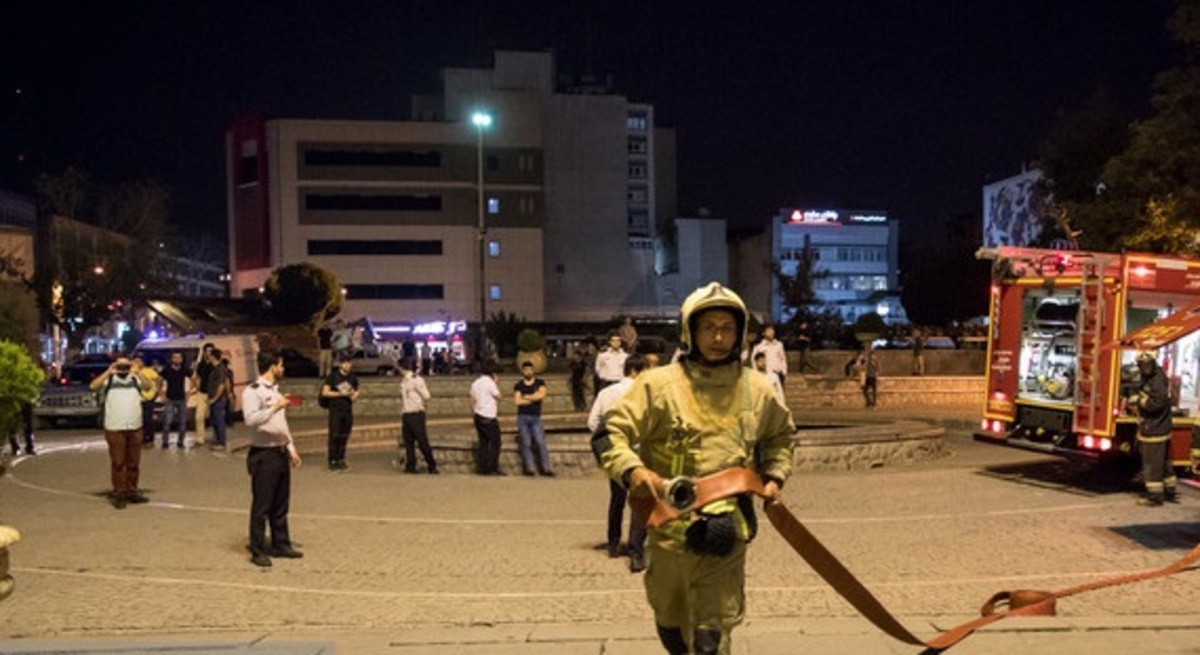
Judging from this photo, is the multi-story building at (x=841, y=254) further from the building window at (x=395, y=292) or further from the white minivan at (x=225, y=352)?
the white minivan at (x=225, y=352)

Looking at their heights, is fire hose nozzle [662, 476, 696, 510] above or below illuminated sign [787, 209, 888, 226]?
below

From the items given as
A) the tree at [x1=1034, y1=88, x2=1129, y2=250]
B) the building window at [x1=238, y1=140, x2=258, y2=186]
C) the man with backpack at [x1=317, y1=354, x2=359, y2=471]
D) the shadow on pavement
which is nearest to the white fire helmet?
the shadow on pavement

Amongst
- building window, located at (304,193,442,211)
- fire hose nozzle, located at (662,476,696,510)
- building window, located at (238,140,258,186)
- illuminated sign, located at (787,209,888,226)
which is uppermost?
building window, located at (238,140,258,186)

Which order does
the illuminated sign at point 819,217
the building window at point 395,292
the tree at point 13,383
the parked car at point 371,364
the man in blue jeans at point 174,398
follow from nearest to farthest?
the tree at point 13,383
the man in blue jeans at point 174,398
the parked car at point 371,364
the building window at point 395,292
the illuminated sign at point 819,217

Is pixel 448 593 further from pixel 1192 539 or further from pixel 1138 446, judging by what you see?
pixel 1138 446

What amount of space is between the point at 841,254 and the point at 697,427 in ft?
301

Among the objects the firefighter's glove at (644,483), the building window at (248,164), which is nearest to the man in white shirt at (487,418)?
the firefighter's glove at (644,483)

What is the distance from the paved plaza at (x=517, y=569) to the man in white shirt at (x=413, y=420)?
0.83 m

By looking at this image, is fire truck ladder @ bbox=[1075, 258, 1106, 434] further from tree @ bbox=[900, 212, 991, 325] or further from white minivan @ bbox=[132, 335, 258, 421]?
tree @ bbox=[900, 212, 991, 325]

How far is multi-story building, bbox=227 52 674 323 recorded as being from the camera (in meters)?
63.9

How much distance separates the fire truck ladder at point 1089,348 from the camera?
11391 millimetres

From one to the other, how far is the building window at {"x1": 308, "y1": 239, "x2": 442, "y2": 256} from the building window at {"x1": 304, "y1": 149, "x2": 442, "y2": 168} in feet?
16.8

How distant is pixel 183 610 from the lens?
6730mm

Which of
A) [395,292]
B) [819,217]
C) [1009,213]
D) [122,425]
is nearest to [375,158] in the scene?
[395,292]
